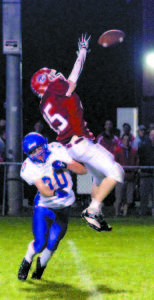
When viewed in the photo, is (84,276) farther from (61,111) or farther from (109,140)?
(109,140)

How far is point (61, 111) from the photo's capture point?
11477 millimetres

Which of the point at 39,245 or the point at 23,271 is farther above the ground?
the point at 39,245

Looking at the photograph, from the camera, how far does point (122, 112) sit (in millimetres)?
22234

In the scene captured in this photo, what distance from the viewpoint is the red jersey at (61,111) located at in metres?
10.5

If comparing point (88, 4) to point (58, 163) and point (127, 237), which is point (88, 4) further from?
point (58, 163)

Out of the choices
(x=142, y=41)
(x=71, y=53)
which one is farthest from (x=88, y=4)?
(x=142, y=41)

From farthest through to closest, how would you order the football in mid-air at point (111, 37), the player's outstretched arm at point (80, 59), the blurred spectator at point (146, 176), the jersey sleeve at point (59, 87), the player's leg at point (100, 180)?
the blurred spectator at point (146, 176) < the football in mid-air at point (111, 37) < the jersey sleeve at point (59, 87) < the player's outstretched arm at point (80, 59) < the player's leg at point (100, 180)

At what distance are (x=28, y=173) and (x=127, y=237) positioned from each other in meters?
5.04

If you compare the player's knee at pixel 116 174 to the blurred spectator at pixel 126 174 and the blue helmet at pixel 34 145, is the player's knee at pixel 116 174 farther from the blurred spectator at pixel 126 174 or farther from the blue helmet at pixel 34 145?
the blurred spectator at pixel 126 174

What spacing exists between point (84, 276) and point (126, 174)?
7.06 metres

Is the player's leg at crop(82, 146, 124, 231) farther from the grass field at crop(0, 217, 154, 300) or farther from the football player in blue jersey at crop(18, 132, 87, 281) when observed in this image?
the grass field at crop(0, 217, 154, 300)

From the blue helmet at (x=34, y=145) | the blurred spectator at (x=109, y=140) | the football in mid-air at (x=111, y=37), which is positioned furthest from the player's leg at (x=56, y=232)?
the blurred spectator at (x=109, y=140)

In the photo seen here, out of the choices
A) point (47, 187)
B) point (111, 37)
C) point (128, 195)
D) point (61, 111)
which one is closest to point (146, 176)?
point (128, 195)

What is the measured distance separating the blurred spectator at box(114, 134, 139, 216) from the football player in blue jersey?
23.9 feet
